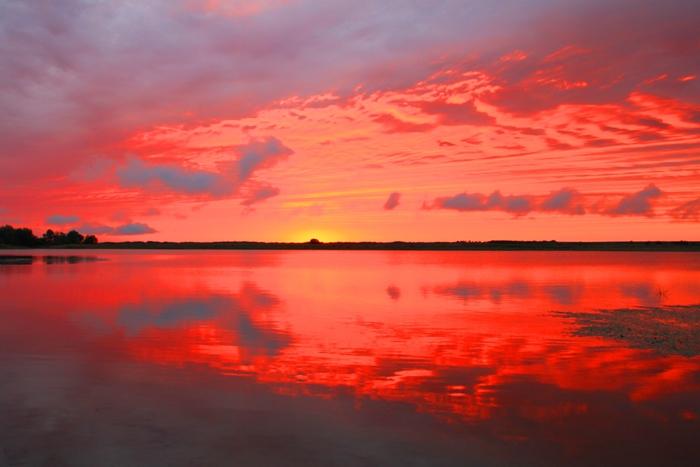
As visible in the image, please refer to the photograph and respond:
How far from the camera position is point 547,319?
2344 cm

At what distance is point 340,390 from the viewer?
39.7 feet

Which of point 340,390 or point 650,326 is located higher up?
point 650,326

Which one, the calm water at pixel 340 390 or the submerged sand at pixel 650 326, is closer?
the calm water at pixel 340 390

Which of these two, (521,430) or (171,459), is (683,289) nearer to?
(521,430)

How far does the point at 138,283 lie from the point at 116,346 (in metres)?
27.3

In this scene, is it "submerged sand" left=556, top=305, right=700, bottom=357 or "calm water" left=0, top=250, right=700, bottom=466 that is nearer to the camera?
"calm water" left=0, top=250, right=700, bottom=466

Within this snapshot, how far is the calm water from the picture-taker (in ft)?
28.9

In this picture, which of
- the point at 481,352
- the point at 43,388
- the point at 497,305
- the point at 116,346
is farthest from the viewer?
the point at 497,305

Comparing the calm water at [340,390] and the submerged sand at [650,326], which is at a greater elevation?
the submerged sand at [650,326]

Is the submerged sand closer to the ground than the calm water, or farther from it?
farther from it

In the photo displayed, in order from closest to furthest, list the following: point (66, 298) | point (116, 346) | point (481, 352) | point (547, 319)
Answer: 1. point (481, 352)
2. point (116, 346)
3. point (547, 319)
4. point (66, 298)

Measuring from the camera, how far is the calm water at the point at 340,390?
880 centimetres

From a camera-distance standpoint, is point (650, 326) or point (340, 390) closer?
point (340, 390)

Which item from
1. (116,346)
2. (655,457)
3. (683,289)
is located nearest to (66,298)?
(116,346)
